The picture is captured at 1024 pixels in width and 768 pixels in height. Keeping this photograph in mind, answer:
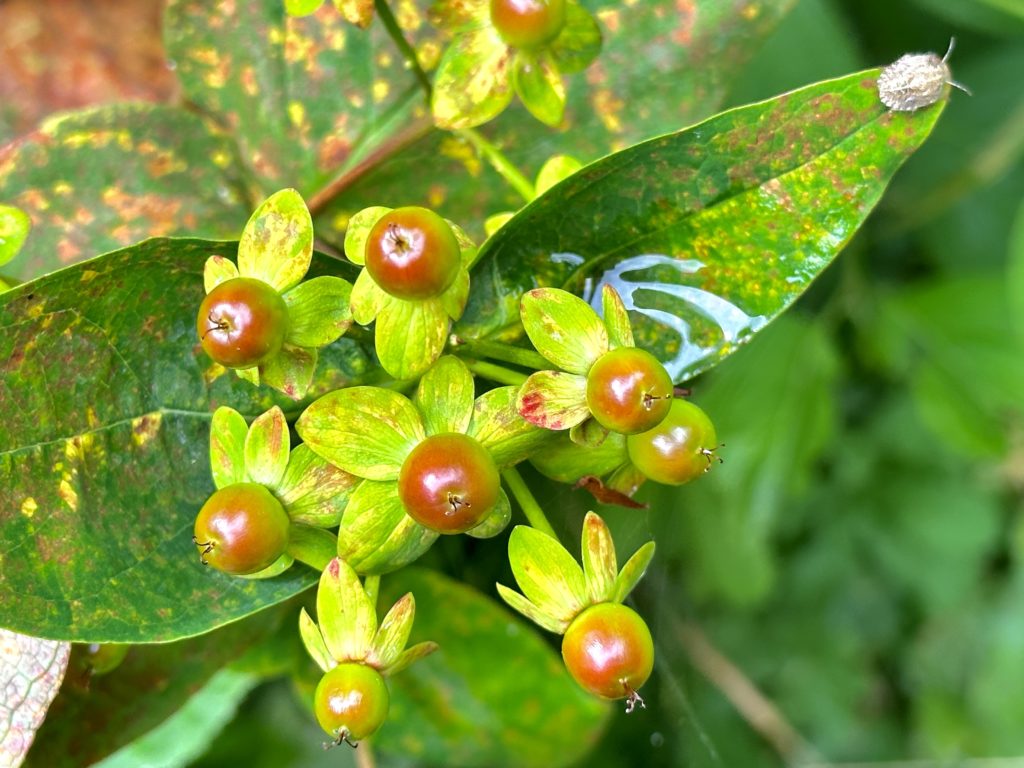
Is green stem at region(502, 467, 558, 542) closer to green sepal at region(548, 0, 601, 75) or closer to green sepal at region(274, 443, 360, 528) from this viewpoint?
green sepal at region(274, 443, 360, 528)

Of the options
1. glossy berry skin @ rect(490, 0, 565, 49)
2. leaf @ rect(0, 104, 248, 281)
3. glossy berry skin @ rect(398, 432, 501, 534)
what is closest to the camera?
glossy berry skin @ rect(398, 432, 501, 534)

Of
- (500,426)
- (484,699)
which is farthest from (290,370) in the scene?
(484,699)

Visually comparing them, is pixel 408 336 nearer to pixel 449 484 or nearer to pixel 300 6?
pixel 449 484

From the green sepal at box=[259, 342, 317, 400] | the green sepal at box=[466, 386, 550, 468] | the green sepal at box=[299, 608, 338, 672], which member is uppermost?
the green sepal at box=[259, 342, 317, 400]

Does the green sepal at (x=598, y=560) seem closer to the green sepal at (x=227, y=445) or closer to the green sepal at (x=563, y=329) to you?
the green sepal at (x=563, y=329)

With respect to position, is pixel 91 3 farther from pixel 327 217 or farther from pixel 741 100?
pixel 741 100

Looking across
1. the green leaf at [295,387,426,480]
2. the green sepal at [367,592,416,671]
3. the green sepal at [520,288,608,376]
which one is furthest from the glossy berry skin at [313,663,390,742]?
the green sepal at [520,288,608,376]

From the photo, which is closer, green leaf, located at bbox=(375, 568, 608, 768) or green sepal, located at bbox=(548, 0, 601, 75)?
green sepal, located at bbox=(548, 0, 601, 75)
